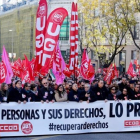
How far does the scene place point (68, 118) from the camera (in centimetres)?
1325

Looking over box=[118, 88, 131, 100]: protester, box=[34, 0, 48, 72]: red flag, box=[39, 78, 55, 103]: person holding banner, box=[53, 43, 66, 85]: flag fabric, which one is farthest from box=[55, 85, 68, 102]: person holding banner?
box=[34, 0, 48, 72]: red flag

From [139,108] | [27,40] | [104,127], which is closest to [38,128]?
[104,127]

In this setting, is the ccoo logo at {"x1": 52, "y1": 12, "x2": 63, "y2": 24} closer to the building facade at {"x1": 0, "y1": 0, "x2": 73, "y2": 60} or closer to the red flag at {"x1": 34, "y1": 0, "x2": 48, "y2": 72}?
the red flag at {"x1": 34, "y1": 0, "x2": 48, "y2": 72}

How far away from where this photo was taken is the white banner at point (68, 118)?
12.8 m

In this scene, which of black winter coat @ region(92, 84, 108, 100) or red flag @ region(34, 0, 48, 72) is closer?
black winter coat @ region(92, 84, 108, 100)

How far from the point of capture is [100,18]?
4484 centimetres

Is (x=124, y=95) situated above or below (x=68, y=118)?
above

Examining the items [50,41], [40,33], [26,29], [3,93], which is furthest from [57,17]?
[26,29]

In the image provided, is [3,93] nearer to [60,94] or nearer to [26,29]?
→ [60,94]

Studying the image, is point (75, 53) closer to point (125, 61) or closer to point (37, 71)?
point (37, 71)

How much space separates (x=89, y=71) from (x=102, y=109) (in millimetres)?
8868

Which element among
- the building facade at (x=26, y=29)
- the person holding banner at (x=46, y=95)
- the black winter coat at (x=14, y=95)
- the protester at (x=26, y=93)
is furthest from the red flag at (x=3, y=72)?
the building facade at (x=26, y=29)

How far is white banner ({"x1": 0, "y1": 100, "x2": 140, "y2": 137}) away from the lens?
505 inches

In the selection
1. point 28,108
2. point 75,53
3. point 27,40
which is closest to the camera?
point 28,108
